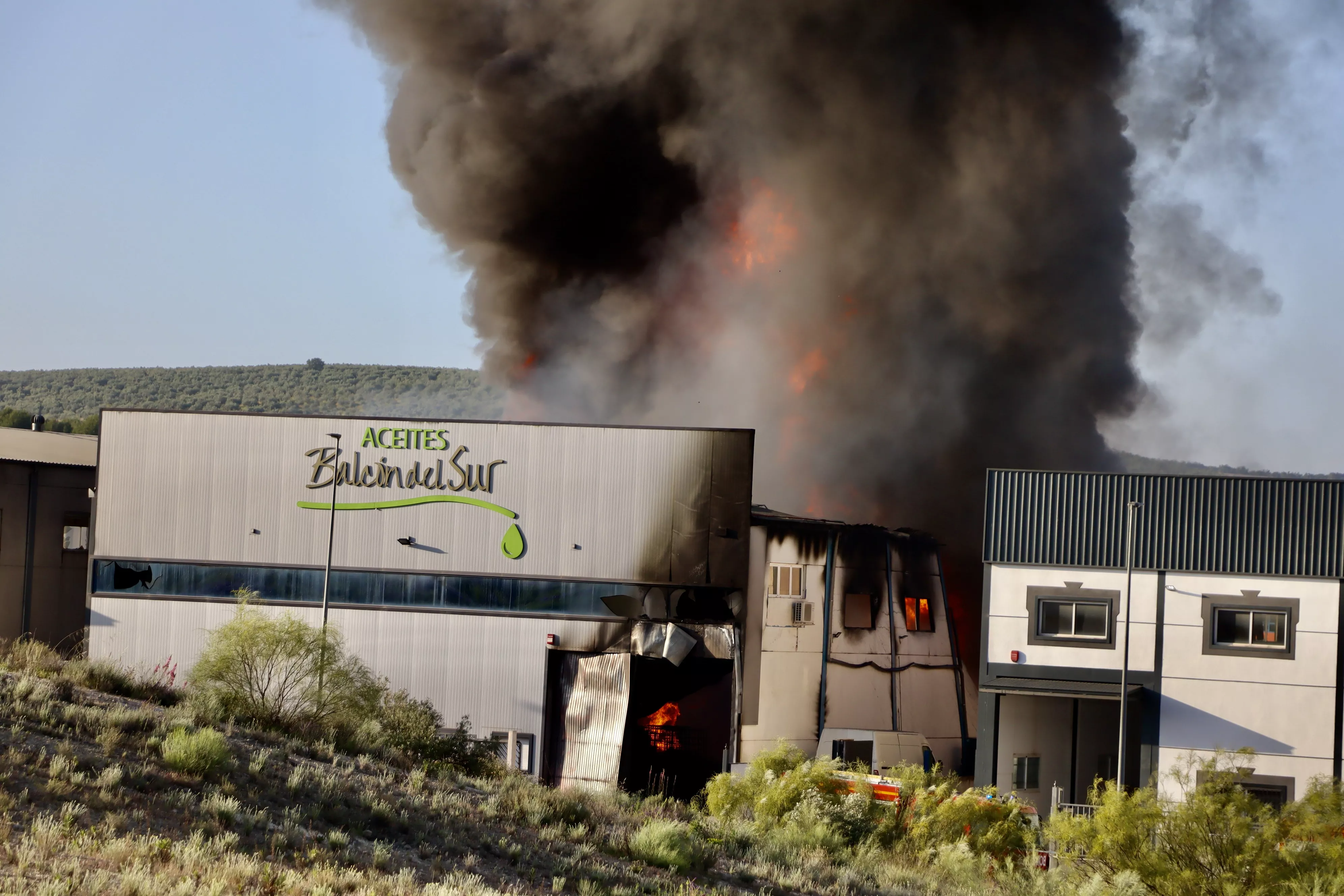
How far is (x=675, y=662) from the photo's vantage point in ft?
100

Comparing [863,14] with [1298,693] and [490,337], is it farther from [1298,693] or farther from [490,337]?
[1298,693]

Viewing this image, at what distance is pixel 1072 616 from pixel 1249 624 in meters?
3.27

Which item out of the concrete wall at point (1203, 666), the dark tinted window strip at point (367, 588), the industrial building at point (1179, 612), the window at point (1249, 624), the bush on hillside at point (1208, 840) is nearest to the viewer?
the bush on hillside at point (1208, 840)

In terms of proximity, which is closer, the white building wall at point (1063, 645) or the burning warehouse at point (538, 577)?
the white building wall at point (1063, 645)

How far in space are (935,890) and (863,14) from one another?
47.4 m

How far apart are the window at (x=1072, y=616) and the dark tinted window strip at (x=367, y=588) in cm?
955

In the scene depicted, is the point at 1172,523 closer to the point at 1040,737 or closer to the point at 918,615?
the point at 1040,737

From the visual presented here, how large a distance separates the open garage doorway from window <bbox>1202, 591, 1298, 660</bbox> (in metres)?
11.0

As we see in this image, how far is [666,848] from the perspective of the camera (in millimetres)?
14609

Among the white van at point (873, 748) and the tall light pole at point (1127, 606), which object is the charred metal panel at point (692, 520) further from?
the tall light pole at point (1127, 606)

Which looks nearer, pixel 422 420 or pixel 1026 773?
pixel 1026 773

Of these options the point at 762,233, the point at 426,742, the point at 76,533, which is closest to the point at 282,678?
the point at 426,742

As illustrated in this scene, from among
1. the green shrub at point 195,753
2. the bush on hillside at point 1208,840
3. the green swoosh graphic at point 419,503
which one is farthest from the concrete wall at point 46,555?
the bush on hillside at point 1208,840

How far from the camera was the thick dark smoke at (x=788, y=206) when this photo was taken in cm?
5409
